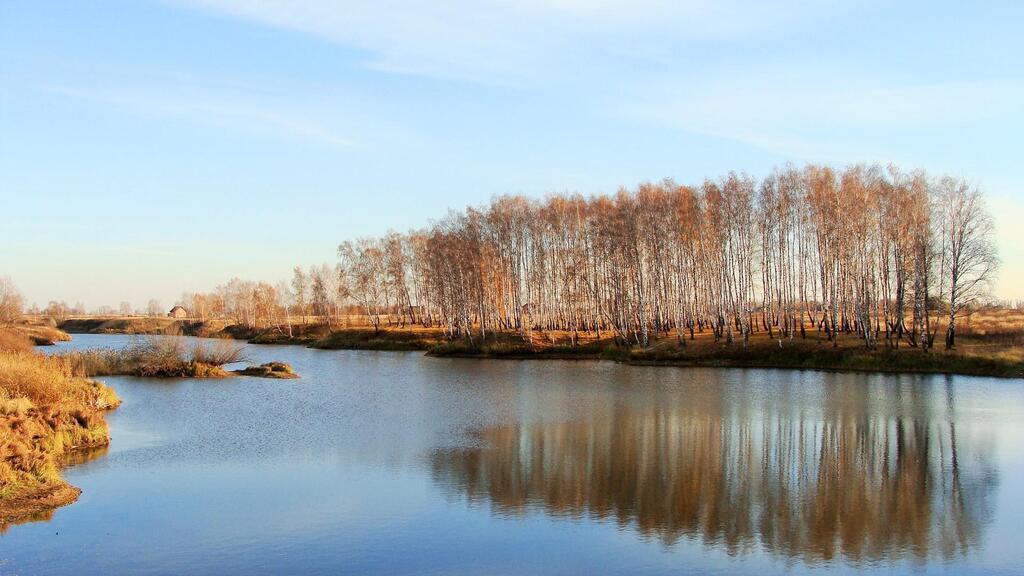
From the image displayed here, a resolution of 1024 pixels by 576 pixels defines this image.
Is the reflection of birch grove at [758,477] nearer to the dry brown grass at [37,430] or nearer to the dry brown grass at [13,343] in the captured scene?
the dry brown grass at [37,430]

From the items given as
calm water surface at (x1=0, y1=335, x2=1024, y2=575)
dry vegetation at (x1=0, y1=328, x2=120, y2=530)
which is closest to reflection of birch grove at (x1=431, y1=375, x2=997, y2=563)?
calm water surface at (x1=0, y1=335, x2=1024, y2=575)

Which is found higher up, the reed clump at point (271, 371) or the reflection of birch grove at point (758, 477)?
the reed clump at point (271, 371)

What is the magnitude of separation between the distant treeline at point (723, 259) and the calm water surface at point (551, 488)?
17.9 meters

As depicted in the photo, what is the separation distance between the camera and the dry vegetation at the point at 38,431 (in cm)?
1838

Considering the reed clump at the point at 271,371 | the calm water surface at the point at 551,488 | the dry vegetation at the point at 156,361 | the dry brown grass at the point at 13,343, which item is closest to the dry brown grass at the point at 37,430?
the calm water surface at the point at 551,488

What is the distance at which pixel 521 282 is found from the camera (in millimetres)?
76250

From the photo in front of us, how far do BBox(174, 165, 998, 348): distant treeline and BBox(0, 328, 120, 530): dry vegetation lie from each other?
44214mm

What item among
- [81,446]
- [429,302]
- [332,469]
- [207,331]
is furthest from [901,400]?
[207,331]

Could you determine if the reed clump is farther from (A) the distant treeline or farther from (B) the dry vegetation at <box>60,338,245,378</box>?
(A) the distant treeline

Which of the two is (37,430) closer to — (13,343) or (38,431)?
(38,431)

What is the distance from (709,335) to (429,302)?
48.2 metres

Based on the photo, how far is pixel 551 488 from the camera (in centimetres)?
2041

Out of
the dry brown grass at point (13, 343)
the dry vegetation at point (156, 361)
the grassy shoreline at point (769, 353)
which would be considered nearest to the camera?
the dry brown grass at point (13, 343)

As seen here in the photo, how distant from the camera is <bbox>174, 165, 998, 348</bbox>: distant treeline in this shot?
54062mm
